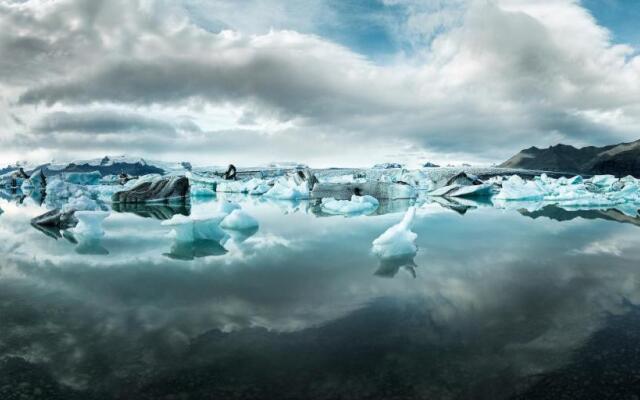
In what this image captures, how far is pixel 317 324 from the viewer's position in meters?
2.68

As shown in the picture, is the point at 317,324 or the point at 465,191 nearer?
the point at 317,324

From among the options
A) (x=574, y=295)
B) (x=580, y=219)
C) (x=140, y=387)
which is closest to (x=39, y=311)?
(x=140, y=387)

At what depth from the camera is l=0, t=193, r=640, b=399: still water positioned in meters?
1.91

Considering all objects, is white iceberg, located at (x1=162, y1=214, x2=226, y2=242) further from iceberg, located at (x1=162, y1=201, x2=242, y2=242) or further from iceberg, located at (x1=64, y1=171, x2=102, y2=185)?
iceberg, located at (x1=64, y1=171, x2=102, y2=185)

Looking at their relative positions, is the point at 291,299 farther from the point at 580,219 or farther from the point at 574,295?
the point at 580,219

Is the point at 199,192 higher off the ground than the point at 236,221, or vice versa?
the point at 199,192

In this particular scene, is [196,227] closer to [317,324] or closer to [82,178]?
[317,324]

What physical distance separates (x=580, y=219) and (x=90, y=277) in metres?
9.98

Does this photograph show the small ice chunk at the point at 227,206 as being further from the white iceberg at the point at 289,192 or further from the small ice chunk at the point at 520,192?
the small ice chunk at the point at 520,192

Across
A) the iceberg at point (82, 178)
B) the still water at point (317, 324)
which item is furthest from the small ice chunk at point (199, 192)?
the iceberg at point (82, 178)

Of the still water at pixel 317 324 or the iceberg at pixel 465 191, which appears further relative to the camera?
the iceberg at pixel 465 191

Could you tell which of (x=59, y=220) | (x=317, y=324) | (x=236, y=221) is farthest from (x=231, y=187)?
(x=317, y=324)

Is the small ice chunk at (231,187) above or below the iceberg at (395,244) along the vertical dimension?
above

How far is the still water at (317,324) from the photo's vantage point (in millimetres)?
1909
